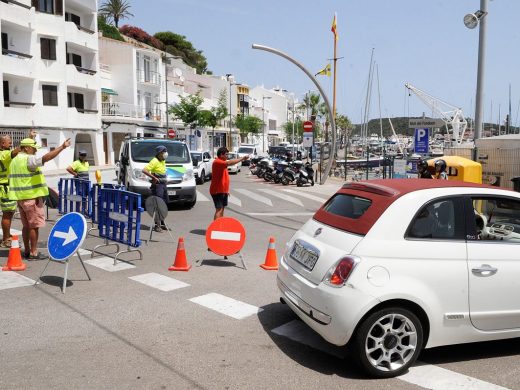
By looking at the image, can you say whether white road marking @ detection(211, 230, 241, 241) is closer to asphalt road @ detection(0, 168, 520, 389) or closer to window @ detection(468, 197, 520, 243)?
asphalt road @ detection(0, 168, 520, 389)

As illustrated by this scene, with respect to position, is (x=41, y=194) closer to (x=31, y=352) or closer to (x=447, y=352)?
(x=31, y=352)

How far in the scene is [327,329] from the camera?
13.6ft

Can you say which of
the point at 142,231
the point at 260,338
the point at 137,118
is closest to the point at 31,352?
the point at 260,338

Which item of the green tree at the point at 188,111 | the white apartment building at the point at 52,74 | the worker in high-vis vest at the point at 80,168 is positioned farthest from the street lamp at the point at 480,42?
the green tree at the point at 188,111

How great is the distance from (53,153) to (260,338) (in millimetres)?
4147

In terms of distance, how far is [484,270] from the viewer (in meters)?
4.39

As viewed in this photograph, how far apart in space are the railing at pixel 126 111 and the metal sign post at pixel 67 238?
3833cm

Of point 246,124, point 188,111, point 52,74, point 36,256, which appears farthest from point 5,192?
point 246,124

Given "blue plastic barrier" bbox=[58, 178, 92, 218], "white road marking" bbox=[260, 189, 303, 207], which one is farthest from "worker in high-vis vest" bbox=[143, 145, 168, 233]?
"white road marking" bbox=[260, 189, 303, 207]

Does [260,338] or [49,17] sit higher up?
[49,17]

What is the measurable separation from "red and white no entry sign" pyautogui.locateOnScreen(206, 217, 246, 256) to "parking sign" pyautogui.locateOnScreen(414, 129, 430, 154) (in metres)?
10.2

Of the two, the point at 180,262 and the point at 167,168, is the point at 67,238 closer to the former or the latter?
the point at 180,262

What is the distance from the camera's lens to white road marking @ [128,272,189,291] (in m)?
6.70

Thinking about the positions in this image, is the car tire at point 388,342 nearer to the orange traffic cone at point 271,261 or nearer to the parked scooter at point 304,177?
the orange traffic cone at point 271,261
